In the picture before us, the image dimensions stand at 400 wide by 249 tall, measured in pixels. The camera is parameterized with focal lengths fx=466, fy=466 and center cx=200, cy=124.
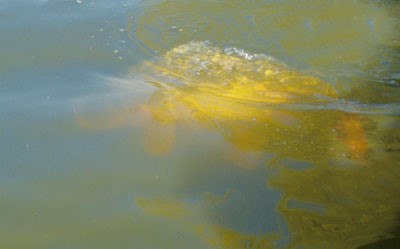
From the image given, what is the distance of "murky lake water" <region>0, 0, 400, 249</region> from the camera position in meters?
2.62

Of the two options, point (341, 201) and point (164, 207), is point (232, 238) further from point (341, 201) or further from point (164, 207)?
point (341, 201)

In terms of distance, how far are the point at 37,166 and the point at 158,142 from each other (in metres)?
0.79

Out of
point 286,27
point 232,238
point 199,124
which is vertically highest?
point 286,27

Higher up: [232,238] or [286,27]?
[286,27]

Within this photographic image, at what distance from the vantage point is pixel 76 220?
2.64m

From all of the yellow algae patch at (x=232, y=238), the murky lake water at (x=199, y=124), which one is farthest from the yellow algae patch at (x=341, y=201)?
the yellow algae patch at (x=232, y=238)

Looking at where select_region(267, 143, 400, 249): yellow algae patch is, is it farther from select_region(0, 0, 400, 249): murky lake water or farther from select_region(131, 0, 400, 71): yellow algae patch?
select_region(131, 0, 400, 71): yellow algae patch

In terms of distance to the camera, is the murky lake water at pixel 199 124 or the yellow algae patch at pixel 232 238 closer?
the yellow algae patch at pixel 232 238

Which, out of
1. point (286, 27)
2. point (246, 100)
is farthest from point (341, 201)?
point (286, 27)

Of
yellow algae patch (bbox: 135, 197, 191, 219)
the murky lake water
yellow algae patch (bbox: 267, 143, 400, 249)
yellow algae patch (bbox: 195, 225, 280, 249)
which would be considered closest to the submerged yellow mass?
the murky lake water

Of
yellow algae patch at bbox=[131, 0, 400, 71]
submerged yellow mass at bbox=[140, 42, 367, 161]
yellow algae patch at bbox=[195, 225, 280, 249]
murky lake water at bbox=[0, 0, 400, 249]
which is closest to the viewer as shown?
yellow algae patch at bbox=[195, 225, 280, 249]

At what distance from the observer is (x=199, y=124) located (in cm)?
332

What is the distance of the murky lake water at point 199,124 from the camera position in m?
2.62

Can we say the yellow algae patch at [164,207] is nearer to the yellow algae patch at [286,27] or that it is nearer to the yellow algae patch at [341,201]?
the yellow algae patch at [341,201]
